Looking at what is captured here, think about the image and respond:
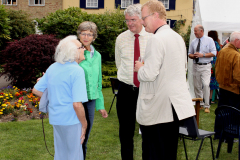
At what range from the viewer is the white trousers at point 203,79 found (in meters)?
8.01

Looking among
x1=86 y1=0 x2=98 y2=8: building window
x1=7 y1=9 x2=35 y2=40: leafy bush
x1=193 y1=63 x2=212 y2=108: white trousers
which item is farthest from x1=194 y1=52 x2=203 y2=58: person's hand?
x1=86 y1=0 x2=98 y2=8: building window

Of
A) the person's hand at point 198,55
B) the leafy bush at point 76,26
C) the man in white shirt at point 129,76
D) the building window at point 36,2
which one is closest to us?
the man in white shirt at point 129,76

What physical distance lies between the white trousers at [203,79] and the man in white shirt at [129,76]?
177 inches

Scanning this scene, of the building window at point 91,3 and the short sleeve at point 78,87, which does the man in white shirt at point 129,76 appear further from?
the building window at point 91,3

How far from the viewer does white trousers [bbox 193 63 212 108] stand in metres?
8.01

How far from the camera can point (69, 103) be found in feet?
9.64

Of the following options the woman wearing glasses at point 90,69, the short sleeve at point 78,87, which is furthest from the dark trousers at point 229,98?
the short sleeve at point 78,87

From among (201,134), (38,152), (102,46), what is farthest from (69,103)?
(102,46)

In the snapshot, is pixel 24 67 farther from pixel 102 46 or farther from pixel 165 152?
pixel 165 152

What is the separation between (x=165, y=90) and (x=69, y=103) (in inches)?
39.4

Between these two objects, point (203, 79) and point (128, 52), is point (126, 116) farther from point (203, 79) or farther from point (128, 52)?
point (203, 79)

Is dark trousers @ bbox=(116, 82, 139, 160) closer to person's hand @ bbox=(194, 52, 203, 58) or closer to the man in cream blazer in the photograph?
the man in cream blazer

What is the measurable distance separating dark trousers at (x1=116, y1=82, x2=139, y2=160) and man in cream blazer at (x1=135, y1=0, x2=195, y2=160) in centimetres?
103

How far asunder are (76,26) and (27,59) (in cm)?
525
